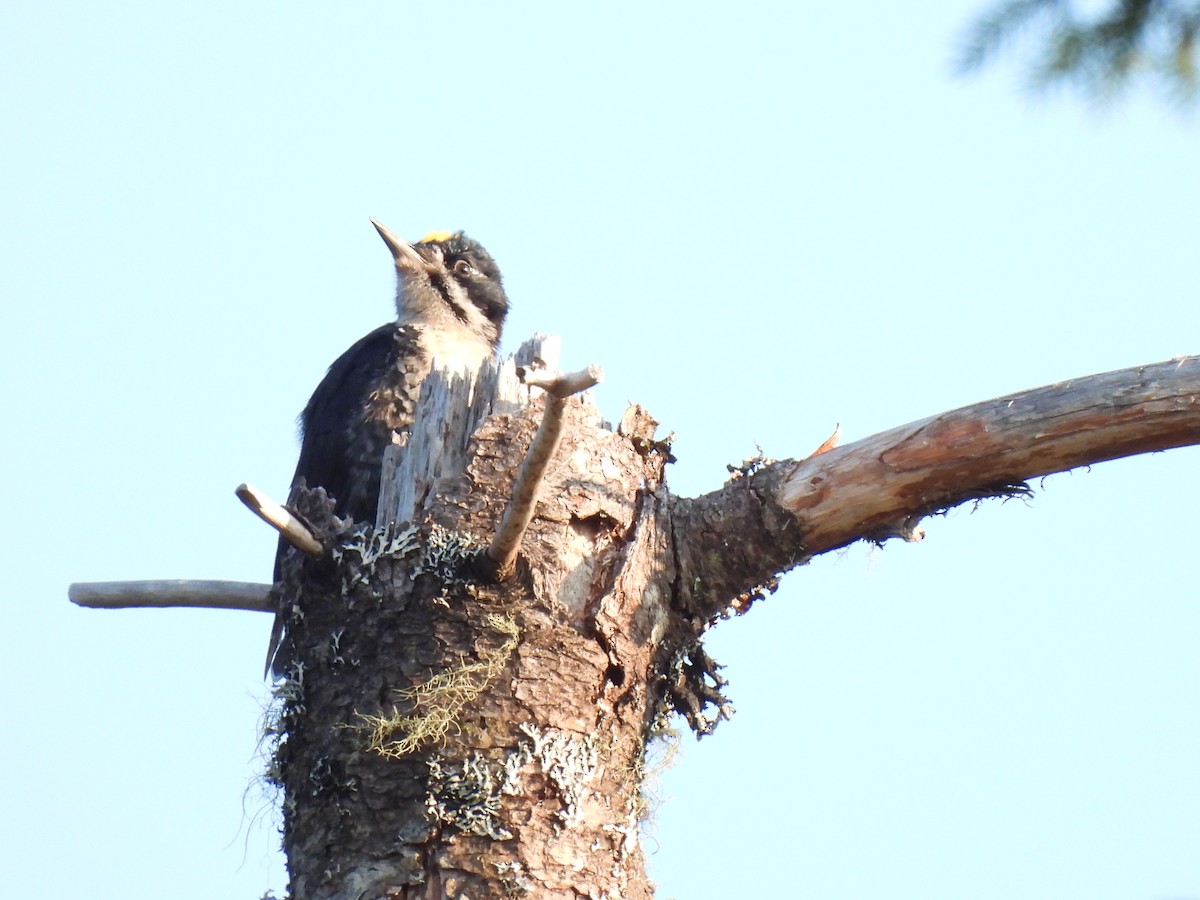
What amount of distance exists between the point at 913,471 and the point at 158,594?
1.99 meters

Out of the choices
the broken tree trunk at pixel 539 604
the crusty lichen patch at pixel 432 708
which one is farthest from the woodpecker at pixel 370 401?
the crusty lichen patch at pixel 432 708

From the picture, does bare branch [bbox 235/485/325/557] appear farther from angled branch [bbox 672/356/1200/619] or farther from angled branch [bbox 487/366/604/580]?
angled branch [bbox 672/356/1200/619]

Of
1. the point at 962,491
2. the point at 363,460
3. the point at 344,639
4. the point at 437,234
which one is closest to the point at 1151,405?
the point at 962,491

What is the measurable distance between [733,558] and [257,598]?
1332 millimetres

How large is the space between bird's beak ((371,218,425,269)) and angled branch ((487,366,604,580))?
4.04 meters

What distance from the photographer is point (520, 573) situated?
144 inches

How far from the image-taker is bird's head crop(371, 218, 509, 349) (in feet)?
24.1

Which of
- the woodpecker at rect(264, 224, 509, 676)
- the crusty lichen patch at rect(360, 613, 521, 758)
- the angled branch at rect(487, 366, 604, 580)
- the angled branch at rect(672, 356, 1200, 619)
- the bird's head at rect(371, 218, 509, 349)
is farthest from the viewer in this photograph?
the bird's head at rect(371, 218, 509, 349)

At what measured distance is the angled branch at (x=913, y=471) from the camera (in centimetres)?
329

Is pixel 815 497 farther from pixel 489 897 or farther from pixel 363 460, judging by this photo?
pixel 363 460

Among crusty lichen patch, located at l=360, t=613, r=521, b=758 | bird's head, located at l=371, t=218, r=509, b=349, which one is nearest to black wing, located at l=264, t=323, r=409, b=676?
bird's head, located at l=371, t=218, r=509, b=349

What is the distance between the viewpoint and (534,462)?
3178 mm

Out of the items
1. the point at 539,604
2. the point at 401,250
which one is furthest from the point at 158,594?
the point at 401,250

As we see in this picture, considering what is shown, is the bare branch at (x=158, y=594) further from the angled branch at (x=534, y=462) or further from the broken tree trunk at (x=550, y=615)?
the angled branch at (x=534, y=462)
